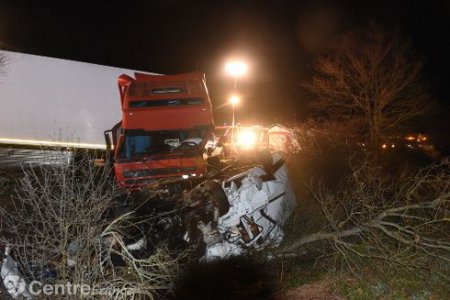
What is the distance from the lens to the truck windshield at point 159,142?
8.79m

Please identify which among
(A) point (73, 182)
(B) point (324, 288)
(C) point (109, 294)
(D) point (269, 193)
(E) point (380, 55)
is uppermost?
(E) point (380, 55)

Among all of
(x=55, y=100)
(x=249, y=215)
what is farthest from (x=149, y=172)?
(x=55, y=100)

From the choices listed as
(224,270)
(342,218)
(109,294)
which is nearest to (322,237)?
(342,218)

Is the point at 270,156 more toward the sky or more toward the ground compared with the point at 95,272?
more toward the sky

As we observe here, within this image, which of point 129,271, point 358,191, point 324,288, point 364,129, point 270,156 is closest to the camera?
point 129,271

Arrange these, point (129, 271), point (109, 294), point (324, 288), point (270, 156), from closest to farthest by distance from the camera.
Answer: point (109, 294)
point (129, 271)
point (324, 288)
point (270, 156)

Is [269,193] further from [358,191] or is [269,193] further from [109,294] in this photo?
[109,294]

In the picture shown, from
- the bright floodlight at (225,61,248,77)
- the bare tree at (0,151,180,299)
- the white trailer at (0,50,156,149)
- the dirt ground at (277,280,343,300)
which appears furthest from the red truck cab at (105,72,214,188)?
the bright floodlight at (225,61,248,77)

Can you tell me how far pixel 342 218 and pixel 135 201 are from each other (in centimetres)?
351

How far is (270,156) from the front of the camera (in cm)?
796

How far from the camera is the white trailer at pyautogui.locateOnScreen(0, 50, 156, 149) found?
43.8 ft

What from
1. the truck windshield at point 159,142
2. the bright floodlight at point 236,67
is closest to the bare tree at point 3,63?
the truck windshield at point 159,142

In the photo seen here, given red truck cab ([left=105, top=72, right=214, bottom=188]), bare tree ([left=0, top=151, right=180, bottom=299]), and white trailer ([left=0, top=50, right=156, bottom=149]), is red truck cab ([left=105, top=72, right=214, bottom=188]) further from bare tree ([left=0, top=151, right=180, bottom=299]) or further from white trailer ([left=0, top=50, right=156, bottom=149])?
white trailer ([left=0, top=50, right=156, bottom=149])

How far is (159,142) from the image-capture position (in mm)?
9023
